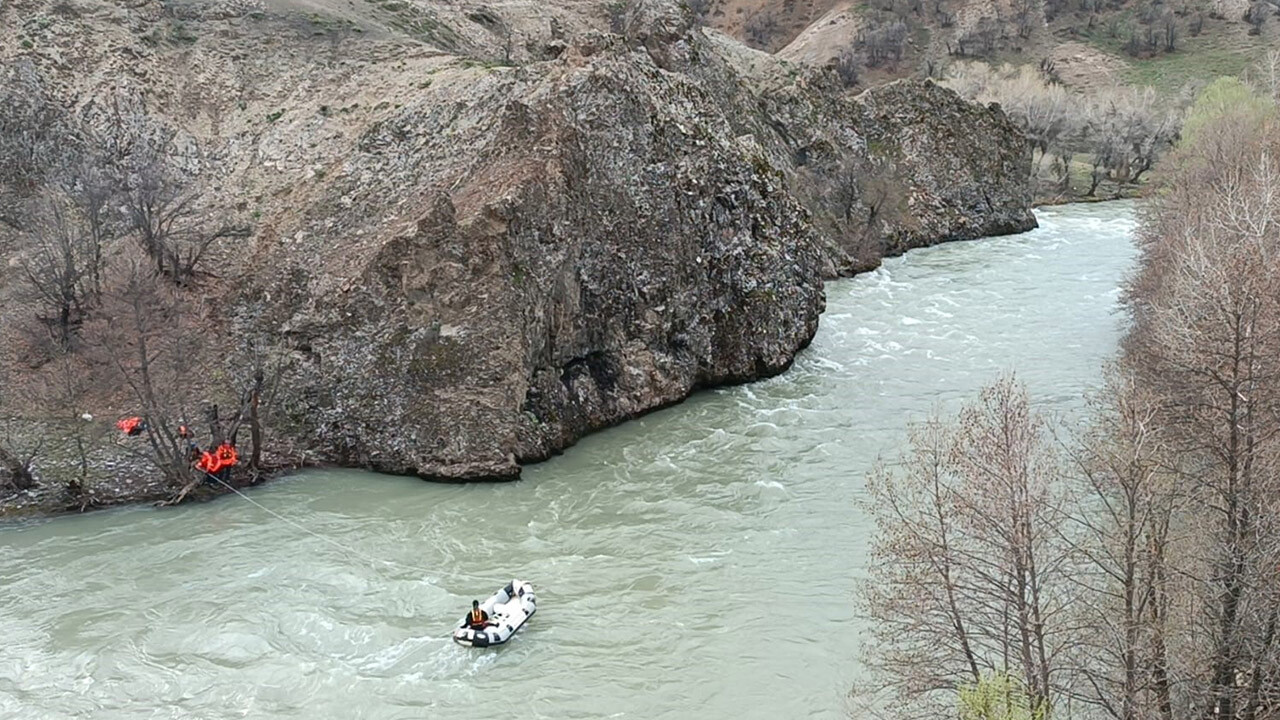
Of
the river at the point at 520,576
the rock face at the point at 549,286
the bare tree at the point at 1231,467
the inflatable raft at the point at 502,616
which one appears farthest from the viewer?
the rock face at the point at 549,286

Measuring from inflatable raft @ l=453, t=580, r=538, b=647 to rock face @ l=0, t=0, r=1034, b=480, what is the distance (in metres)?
7.36

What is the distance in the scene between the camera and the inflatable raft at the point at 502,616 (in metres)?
18.5

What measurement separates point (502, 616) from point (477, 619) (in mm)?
547

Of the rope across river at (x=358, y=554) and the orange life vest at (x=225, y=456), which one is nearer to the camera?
the rope across river at (x=358, y=554)

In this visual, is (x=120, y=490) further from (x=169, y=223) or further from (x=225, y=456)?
(x=169, y=223)

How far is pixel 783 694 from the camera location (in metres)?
17.0

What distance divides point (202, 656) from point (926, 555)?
581 inches

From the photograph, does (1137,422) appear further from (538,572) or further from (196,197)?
(196,197)

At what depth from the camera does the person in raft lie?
1866 centimetres

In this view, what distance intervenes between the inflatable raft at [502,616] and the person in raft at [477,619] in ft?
0.13

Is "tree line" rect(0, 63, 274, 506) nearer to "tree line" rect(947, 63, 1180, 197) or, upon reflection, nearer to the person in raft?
the person in raft

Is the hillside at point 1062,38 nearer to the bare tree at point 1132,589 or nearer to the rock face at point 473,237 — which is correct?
the rock face at point 473,237

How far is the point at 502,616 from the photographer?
19000 mm

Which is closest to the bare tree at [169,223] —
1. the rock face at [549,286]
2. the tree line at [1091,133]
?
the rock face at [549,286]
